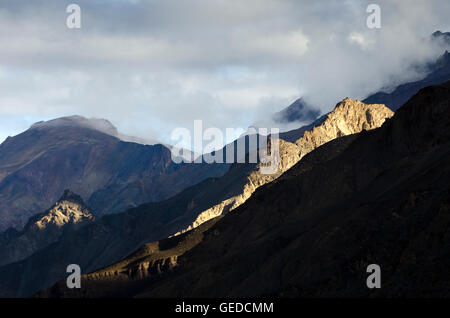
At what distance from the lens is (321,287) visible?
153 m

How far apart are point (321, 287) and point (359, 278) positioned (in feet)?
34.8

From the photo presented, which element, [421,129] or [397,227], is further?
[421,129]

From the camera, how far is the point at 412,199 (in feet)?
503
